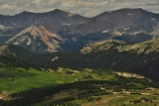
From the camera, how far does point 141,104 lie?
655ft

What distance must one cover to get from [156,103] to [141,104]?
30.0ft

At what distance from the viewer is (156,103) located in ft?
647
